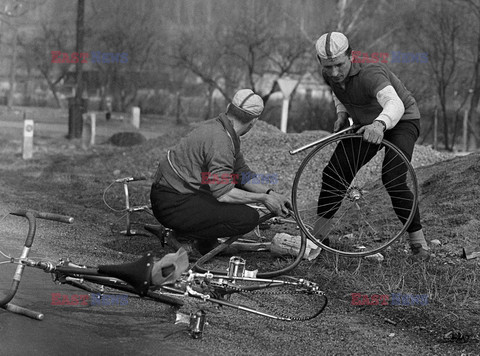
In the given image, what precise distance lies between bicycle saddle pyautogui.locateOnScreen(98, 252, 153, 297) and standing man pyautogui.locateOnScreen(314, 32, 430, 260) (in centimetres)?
230

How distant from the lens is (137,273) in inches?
193

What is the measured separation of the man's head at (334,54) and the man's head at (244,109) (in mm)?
865

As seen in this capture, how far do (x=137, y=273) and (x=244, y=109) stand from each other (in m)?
1.71

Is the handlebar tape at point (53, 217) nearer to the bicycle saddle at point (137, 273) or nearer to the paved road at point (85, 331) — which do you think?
the bicycle saddle at point (137, 273)

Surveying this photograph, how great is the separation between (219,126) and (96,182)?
823cm

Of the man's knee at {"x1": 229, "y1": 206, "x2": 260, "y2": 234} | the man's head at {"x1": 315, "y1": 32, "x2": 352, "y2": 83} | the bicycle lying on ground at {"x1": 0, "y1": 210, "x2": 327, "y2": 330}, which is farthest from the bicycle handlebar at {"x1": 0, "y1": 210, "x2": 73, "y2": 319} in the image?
the man's head at {"x1": 315, "y1": 32, "x2": 352, "y2": 83}

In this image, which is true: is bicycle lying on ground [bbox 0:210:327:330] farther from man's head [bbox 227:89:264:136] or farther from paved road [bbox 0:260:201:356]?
man's head [bbox 227:89:264:136]

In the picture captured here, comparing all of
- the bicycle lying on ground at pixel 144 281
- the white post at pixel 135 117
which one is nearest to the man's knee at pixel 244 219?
the bicycle lying on ground at pixel 144 281

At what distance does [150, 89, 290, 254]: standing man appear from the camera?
593 centimetres

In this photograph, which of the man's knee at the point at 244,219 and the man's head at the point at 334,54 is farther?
the man's head at the point at 334,54

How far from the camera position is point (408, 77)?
97.7 feet

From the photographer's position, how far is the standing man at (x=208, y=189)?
5.93 m

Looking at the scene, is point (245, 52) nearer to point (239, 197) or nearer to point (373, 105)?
point (373, 105)

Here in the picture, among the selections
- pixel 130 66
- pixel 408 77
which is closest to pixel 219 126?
pixel 408 77
